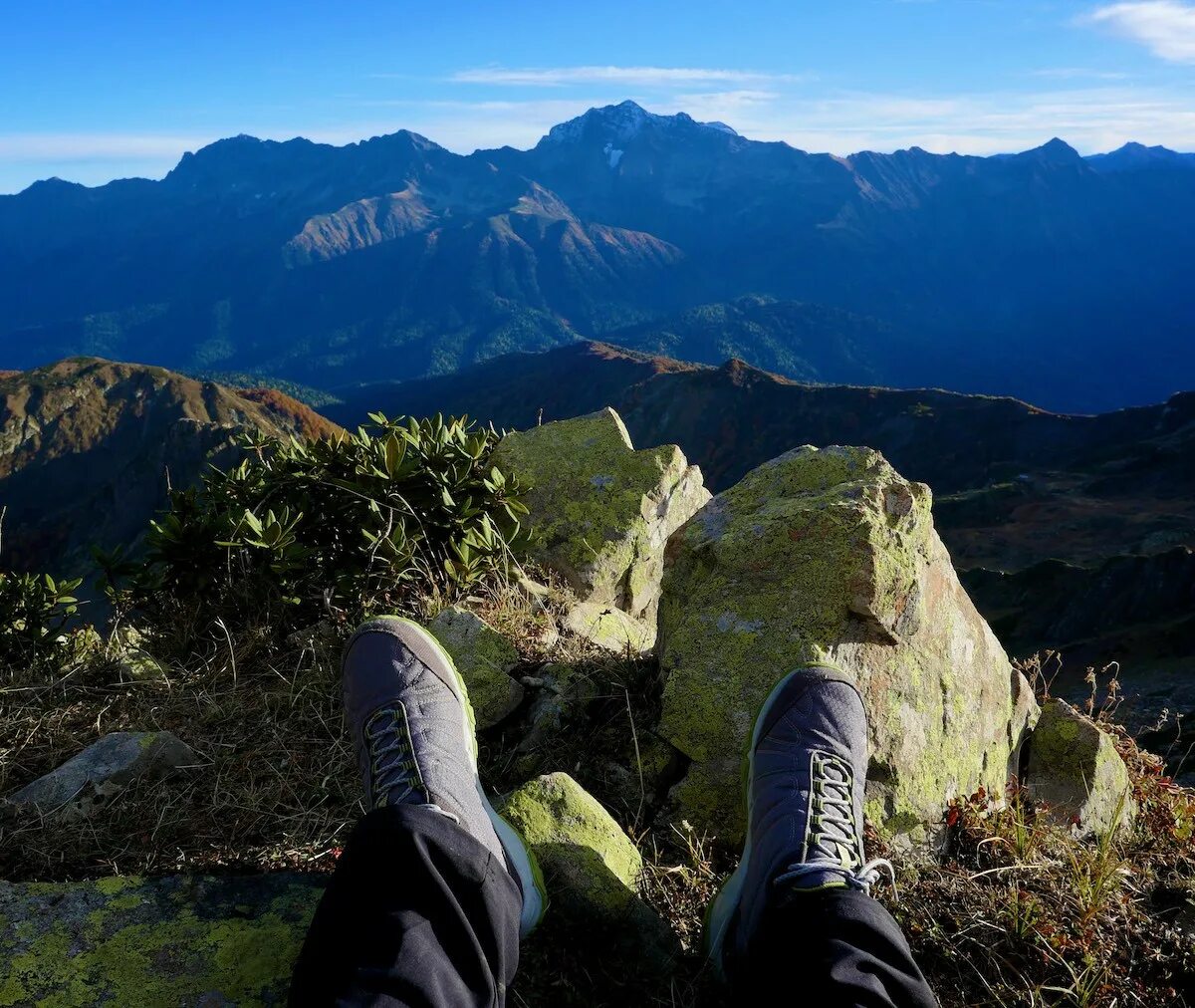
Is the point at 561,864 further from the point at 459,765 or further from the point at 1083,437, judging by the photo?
the point at 1083,437

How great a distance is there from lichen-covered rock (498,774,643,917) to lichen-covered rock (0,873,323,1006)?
0.84m

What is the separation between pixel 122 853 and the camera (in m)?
3.48

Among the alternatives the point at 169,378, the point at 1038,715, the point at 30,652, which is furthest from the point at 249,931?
the point at 169,378

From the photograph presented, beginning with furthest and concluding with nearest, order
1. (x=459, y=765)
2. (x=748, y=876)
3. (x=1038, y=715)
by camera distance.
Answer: (x=1038, y=715)
(x=459, y=765)
(x=748, y=876)

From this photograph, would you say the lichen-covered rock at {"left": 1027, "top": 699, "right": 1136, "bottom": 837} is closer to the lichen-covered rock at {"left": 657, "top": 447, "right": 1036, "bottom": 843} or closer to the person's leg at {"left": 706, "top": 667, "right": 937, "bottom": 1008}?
the lichen-covered rock at {"left": 657, "top": 447, "right": 1036, "bottom": 843}

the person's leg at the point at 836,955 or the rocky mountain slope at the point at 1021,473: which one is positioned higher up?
the person's leg at the point at 836,955

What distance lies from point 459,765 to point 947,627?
2670 millimetres

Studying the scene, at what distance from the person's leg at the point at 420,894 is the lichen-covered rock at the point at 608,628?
1.76 metres

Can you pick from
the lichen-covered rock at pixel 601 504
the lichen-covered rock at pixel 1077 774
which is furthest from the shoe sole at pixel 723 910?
the lichen-covered rock at pixel 601 504

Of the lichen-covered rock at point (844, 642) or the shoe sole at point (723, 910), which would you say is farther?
the lichen-covered rock at point (844, 642)

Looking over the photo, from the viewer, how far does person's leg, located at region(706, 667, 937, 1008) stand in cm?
253

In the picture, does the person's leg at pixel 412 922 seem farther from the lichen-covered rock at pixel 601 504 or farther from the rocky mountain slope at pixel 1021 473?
the rocky mountain slope at pixel 1021 473

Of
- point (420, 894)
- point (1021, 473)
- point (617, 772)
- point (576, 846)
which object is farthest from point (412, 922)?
point (1021, 473)

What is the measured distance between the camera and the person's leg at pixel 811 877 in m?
2.53
